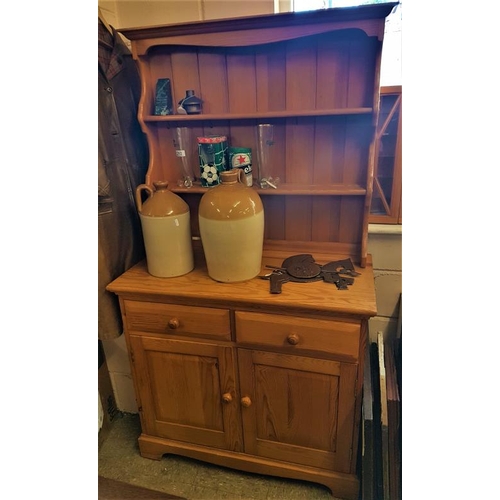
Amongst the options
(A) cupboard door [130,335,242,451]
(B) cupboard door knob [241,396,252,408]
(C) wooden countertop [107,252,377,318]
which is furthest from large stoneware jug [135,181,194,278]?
(B) cupboard door knob [241,396,252,408]

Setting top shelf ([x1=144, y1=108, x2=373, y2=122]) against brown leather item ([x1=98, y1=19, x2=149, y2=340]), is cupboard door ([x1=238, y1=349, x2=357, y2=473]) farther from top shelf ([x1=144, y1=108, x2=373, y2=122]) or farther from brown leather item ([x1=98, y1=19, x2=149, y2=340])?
top shelf ([x1=144, y1=108, x2=373, y2=122])

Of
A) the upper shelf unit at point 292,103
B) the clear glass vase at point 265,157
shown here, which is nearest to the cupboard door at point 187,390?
the upper shelf unit at point 292,103

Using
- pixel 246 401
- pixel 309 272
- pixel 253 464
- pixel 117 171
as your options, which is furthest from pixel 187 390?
pixel 117 171

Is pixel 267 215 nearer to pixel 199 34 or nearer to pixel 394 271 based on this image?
pixel 394 271

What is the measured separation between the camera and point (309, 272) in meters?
1.25

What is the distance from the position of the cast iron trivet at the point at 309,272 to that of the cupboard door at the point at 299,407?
0.24m

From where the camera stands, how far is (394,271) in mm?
1473

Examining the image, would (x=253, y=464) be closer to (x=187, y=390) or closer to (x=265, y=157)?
(x=187, y=390)

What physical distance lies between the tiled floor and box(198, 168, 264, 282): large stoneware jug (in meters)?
0.82

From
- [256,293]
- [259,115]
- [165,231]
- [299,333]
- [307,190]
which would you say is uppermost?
[259,115]

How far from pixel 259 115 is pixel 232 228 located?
1.30 feet

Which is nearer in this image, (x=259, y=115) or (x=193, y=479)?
(x=259, y=115)

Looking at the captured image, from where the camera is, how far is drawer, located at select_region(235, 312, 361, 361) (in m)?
1.13

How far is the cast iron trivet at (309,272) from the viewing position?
121 centimetres
